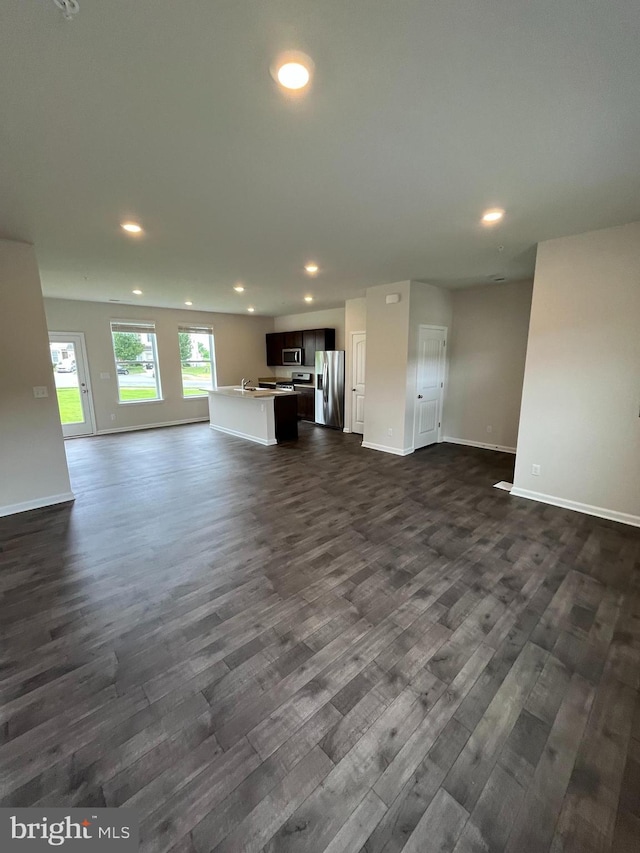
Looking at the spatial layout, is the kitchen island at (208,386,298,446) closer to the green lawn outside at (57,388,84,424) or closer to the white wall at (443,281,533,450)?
the green lawn outside at (57,388,84,424)

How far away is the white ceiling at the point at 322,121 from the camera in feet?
3.97

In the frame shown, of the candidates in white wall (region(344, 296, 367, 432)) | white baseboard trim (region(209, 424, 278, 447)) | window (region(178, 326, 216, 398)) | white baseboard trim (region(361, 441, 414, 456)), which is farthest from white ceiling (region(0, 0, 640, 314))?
window (region(178, 326, 216, 398))

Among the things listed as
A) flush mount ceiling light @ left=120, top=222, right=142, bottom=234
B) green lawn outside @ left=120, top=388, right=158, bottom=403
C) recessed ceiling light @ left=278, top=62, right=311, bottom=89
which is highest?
flush mount ceiling light @ left=120, top=222, right=142, bottom=234

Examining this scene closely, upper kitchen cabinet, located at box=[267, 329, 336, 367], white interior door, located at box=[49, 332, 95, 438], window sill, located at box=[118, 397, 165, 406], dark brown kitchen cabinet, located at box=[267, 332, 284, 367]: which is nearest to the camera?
white interior door, located at box=[49, 332, 95, 438]

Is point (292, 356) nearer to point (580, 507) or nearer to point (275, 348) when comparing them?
point (275, 348)

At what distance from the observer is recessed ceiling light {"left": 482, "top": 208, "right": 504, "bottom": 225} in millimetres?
2733

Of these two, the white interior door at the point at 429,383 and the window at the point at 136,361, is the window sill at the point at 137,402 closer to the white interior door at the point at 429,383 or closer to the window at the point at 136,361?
the window at the point at 136,361

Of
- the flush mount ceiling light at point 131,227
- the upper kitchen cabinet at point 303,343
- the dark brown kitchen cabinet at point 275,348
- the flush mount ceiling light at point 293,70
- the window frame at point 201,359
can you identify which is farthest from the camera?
the dark brown kitchen cabinet at point 275,348

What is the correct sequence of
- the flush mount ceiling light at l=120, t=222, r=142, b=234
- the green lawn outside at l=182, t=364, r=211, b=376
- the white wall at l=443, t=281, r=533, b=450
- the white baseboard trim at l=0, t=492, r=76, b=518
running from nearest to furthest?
the flush mount ceiling light at l=120, t=222, r=142, b=234, the white baseboard trim at l=0, t=492, r=76, b=518, the white wall at l=443, t=281, r=533, b=450, the green lawn outside at l=182, t=364, r=211, b=376

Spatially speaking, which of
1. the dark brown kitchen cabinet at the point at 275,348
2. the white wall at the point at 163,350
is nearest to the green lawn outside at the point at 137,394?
the white wall at the point at 163,350

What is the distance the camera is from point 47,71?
1400 millimetres

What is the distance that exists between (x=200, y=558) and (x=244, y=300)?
5.51m

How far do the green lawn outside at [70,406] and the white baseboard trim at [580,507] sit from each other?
794cm

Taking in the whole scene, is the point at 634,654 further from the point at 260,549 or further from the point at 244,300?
the point at 244,300
